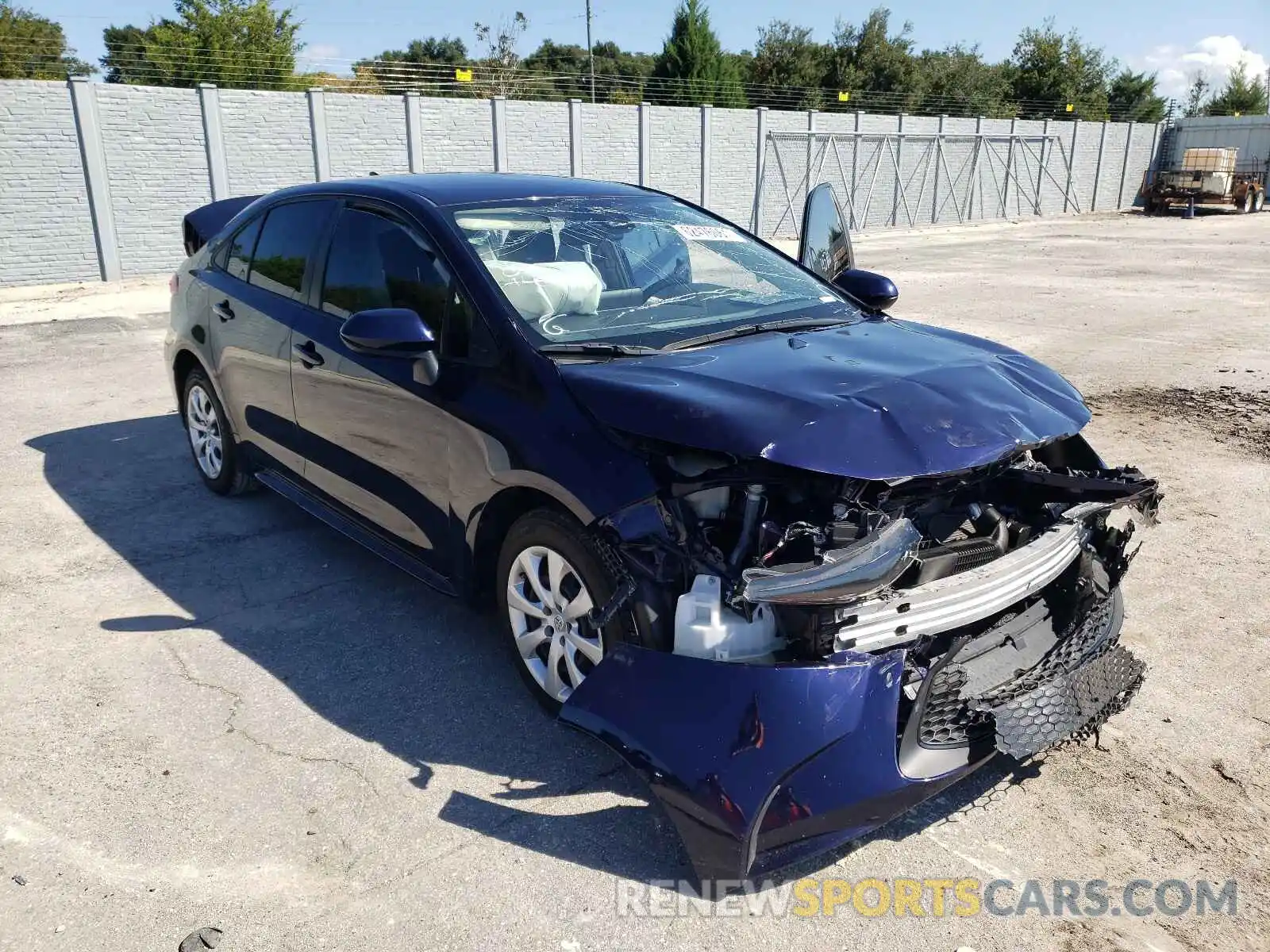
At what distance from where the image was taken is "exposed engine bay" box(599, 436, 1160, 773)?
8.54 ft

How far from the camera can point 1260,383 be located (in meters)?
8.50

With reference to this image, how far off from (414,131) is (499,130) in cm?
199

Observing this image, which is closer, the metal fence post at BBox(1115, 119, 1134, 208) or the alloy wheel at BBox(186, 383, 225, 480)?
the alloy wheel at BBox(186, 383, 225, 480)

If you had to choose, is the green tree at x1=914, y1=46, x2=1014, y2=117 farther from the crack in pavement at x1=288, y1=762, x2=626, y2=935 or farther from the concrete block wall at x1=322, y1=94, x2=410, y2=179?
the crack in pavement at x1=288, y1=762, x2=626, y2=935

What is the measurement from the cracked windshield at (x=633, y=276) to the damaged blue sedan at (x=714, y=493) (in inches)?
0.6

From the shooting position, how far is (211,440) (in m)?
5.68

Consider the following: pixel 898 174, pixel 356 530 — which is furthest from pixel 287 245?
pixel 898 174

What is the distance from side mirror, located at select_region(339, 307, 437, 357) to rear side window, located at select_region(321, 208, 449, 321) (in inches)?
6.6

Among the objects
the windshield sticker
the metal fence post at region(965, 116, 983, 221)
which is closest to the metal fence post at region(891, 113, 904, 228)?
the metal fence post at region(965, 116, 983, 221)

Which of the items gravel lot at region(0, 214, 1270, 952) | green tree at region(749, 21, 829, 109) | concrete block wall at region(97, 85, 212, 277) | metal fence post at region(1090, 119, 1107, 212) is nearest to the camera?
gravel lot at region(0, 214, 1270, 952)

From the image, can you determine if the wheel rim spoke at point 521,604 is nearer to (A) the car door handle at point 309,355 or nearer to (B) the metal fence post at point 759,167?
(A) the car door handle at point 309,355

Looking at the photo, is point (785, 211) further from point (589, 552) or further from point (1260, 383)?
point (589, 552)

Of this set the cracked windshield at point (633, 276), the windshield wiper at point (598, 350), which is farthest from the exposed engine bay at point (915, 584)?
the cracked windshield at point (633, 276)

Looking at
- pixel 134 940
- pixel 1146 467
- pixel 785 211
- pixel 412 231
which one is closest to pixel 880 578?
pixel 134 940
